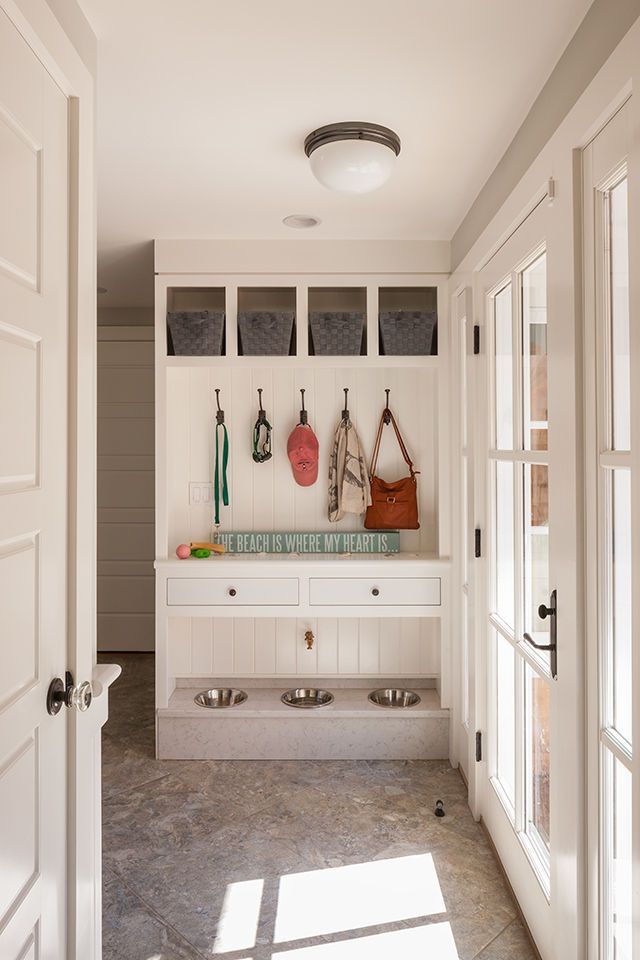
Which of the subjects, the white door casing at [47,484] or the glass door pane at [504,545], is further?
the glass door pane at [504,545]

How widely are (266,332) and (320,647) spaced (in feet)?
5.50

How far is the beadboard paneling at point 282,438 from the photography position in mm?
3781

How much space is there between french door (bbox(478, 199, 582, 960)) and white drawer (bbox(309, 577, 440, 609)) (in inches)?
25.4

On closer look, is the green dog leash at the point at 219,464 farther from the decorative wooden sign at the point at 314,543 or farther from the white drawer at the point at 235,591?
the white drawer at the point at 235,591

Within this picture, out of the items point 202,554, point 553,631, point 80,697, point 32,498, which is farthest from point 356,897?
point 32,498

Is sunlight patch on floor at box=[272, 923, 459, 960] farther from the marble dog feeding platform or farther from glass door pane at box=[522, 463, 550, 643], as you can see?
the marble dog feeding platform

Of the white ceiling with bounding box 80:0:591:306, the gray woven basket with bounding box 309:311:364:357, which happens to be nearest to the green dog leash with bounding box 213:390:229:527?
the gray woven basket with bounding box 309:311:364:357

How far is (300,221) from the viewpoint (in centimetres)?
310

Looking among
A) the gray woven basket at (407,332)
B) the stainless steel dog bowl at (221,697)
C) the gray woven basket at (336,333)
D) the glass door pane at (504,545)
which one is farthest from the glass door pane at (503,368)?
the stainless steel dog bowl at (221,697)

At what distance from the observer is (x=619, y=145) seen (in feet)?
4.65

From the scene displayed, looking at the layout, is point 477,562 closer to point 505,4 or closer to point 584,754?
point 584,754

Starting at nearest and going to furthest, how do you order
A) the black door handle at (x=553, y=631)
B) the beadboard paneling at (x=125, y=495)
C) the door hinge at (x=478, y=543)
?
the black door handle at (x=553, y=631) → the door hinge at (x=478, y=543) → the beadboard paneling at (x=125, y=495)

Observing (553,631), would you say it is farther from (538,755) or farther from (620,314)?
(620,314)

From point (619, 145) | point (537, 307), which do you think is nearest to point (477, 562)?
point (537, 307)
